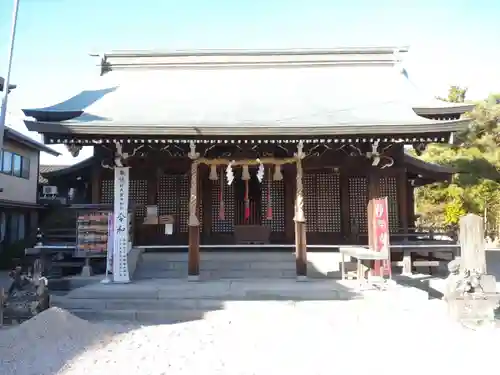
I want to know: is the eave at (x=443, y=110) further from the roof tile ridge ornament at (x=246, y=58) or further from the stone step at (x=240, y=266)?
the stone step at (x=240, y=266)

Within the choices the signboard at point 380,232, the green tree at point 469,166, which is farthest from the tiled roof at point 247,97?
the green tree at point 469,166

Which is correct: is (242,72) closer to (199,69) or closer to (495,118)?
(199,69)

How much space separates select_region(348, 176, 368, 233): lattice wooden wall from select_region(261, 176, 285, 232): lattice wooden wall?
1955mm

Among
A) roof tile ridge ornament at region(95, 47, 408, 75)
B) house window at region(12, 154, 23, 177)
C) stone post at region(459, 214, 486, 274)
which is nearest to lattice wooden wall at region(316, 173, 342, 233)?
stone post at region(459, 214, 486, 274)

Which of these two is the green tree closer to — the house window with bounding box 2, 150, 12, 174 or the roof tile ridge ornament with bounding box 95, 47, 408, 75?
the roof tile ridge ornament with bounding box 95, 47, 408, 75

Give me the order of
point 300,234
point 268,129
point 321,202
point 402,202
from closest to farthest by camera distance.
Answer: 1. point 268,129
2. point 300,234
3. point 402,202
4. point 321,202

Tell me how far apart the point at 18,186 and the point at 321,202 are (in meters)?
15.1

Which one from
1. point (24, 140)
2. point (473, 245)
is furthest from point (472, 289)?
point (24, 140)

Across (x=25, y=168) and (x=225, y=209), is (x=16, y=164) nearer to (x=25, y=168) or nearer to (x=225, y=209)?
(x=25, y=168)

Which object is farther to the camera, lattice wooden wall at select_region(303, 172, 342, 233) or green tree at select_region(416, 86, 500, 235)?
green tree at select_region(416, 86, 500, 235)

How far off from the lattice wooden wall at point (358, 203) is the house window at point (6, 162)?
49.5 ft

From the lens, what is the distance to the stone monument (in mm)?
6945

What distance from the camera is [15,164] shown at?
774 inches

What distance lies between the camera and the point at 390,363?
5.22m
